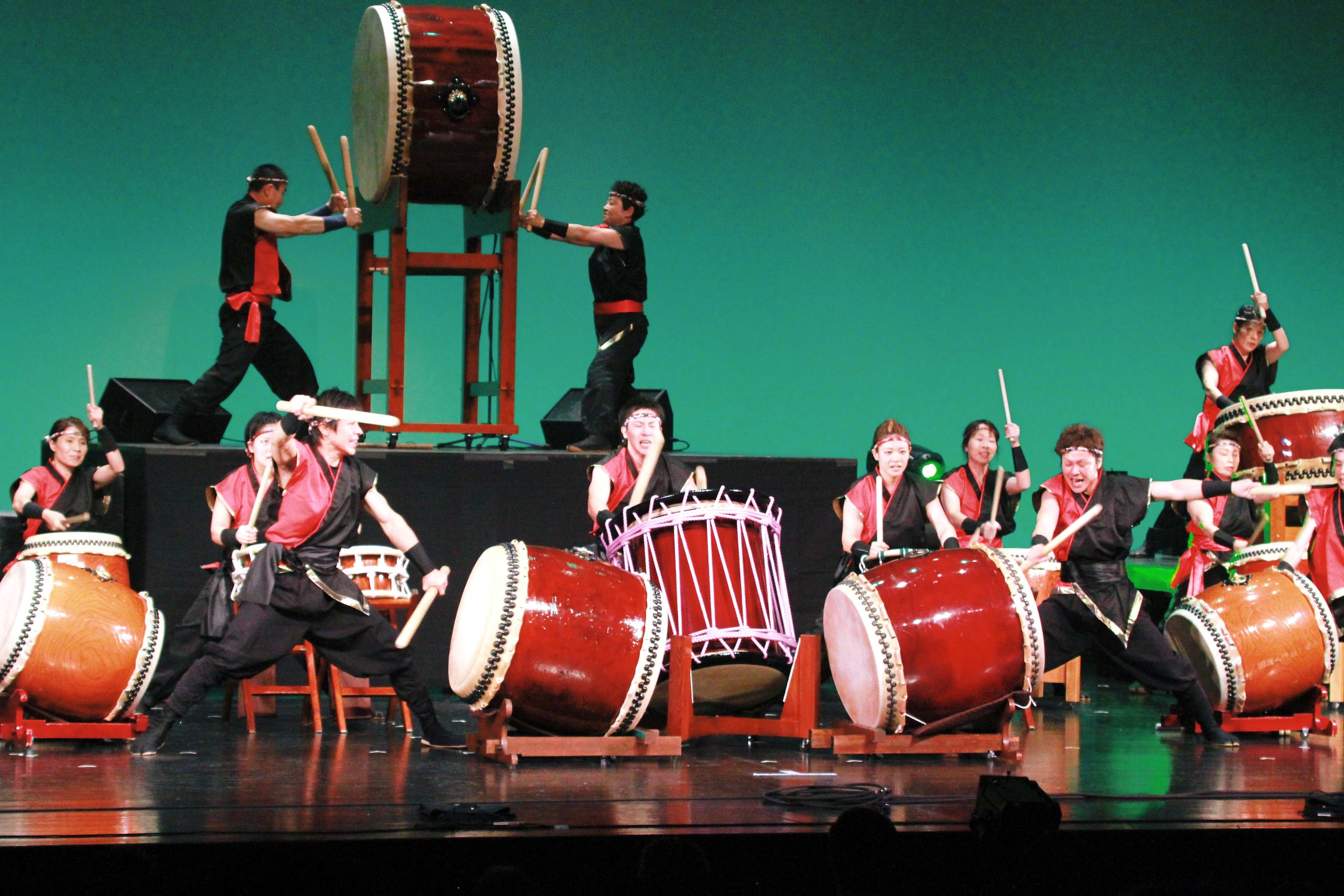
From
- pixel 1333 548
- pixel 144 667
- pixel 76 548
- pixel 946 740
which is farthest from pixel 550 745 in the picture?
pixel 1333 548

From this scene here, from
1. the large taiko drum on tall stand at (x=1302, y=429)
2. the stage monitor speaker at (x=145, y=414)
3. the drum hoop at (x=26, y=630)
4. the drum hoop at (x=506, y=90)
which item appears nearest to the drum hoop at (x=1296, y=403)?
the large taiko drum on tall stand at (x=1302, y=429)

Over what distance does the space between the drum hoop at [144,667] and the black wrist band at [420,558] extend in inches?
28.1

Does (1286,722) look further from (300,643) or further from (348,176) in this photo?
(348,176)

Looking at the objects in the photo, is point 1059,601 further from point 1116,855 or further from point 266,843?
point 266,843

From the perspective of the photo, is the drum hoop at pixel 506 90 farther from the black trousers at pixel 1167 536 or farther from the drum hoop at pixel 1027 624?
the black trousers at pixel 1167 536

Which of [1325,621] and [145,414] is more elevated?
[145,414]

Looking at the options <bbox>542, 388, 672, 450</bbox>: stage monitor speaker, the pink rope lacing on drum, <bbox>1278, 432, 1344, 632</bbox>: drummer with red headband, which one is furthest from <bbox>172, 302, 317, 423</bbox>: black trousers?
<bbox>1278, 432, 1344, 632</bbox>: drummer with red headband

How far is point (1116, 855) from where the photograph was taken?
8.92ft

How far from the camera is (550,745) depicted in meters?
3.79

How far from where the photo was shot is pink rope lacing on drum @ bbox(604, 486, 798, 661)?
417 centimetres

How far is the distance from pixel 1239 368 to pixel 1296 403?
91cm

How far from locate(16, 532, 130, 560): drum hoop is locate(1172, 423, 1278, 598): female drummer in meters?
3.69

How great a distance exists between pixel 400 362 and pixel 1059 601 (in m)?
2.56

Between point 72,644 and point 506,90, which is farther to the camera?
point 506,90
